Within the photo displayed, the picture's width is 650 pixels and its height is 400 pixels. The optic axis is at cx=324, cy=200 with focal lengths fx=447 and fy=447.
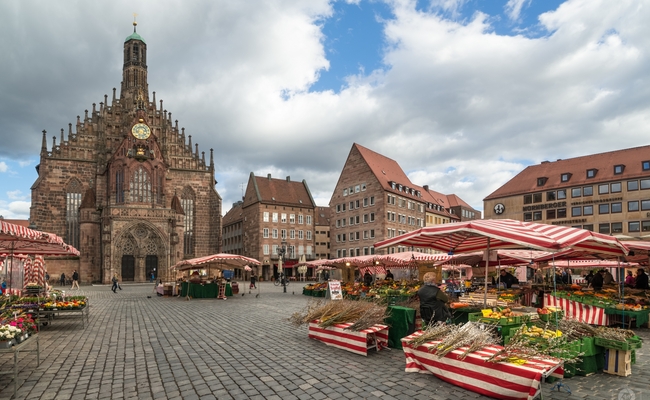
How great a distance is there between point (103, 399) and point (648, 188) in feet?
179

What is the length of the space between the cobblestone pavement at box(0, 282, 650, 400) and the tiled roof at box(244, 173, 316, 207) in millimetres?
49445

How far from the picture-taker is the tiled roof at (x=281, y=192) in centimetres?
6100

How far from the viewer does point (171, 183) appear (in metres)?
50.6

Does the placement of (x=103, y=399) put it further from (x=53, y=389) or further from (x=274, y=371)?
(x=274, y=371)

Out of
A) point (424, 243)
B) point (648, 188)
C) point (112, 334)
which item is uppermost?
point (648, 188)

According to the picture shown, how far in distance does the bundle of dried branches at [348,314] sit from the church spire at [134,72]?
4791 centimetres

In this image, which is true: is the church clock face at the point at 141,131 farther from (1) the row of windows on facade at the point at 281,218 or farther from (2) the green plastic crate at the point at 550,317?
(2) the green plastic crate at the point at 550,317

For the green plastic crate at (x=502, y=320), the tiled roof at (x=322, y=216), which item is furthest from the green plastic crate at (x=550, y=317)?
the tiled roof at (x=322, y=216)

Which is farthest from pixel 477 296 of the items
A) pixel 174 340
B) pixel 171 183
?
pixel 171 183

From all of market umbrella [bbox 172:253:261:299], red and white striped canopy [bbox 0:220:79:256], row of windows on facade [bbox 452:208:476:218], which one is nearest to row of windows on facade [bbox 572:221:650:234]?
row of windows on facade [bbox 452:208:476:218]

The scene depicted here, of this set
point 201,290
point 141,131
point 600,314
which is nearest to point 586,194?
point 201,290

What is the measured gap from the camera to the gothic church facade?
145 ft

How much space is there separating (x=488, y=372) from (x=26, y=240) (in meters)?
9.89

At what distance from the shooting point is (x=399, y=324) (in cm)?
928
